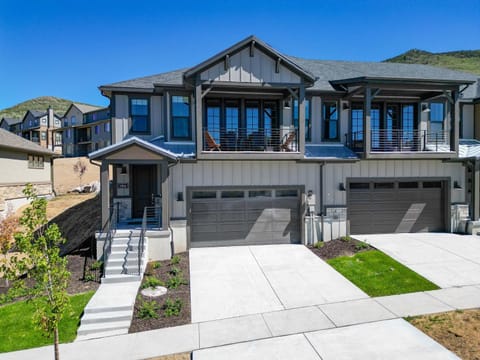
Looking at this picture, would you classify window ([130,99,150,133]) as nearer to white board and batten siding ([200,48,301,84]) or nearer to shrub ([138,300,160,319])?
white board and batten siding ([200,48,301,84])

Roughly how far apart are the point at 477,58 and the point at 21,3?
89270 mm

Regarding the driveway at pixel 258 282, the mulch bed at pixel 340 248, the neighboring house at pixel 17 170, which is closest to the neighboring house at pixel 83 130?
the neighboring house at pixel 17 170

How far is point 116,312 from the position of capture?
261 inches

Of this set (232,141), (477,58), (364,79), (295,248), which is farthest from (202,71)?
(477,58)

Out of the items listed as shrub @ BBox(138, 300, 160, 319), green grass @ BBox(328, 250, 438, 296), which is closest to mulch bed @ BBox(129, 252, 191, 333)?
shrub @ BBox(138, 300, 160, 319)

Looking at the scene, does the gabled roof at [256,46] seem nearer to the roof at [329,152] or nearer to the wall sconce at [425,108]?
the roof at [329,152]

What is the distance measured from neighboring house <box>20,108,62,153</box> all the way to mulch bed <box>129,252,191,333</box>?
211 ft

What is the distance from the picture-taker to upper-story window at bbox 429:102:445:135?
14.4 meters

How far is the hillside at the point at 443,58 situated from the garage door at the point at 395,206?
66.2 metres

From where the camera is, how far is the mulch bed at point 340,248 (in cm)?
1068

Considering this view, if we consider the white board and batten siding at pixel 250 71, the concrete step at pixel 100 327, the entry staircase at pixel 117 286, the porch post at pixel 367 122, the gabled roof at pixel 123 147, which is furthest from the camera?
the porch post at pixel 367 122

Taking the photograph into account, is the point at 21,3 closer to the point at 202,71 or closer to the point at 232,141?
the point at 202,71

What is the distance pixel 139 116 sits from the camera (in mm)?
12828

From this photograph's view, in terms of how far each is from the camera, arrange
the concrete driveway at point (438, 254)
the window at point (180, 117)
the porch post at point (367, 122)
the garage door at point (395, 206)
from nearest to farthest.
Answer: the concrete driveway at point (438, 254)
the porch post at point (367, 122)
the window at point (180, 117)
the garage door at point (395, 206)
